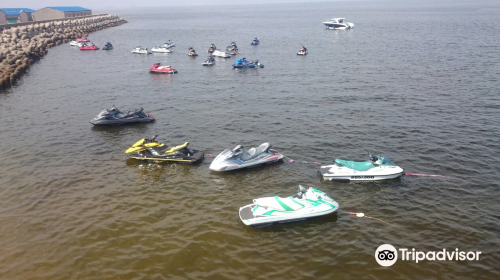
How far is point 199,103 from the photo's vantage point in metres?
42.2

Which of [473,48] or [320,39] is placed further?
[320,39]

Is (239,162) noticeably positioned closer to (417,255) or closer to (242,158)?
(242,158)

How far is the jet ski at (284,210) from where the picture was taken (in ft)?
59.8


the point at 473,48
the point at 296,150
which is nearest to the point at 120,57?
the point at 296,150

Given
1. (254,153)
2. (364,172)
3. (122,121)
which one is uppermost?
(122,121)

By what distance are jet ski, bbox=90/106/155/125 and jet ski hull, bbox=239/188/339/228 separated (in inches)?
767

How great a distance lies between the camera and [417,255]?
1630 cm

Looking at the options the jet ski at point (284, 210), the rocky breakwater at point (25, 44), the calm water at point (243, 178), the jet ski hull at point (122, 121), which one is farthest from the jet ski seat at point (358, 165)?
the rocky breakwater at point (25, 44)

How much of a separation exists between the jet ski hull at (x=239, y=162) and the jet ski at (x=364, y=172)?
4063 mm

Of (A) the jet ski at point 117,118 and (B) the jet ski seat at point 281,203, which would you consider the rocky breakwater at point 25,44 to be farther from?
(B) the jet ski seat at point 281,203

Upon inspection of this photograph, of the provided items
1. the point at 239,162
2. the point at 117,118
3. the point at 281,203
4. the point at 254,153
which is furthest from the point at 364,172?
the point at 117,118

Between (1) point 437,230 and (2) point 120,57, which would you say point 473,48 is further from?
(2) point 120,57

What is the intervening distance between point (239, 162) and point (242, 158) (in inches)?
16.2

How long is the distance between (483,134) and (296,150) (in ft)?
56.3
